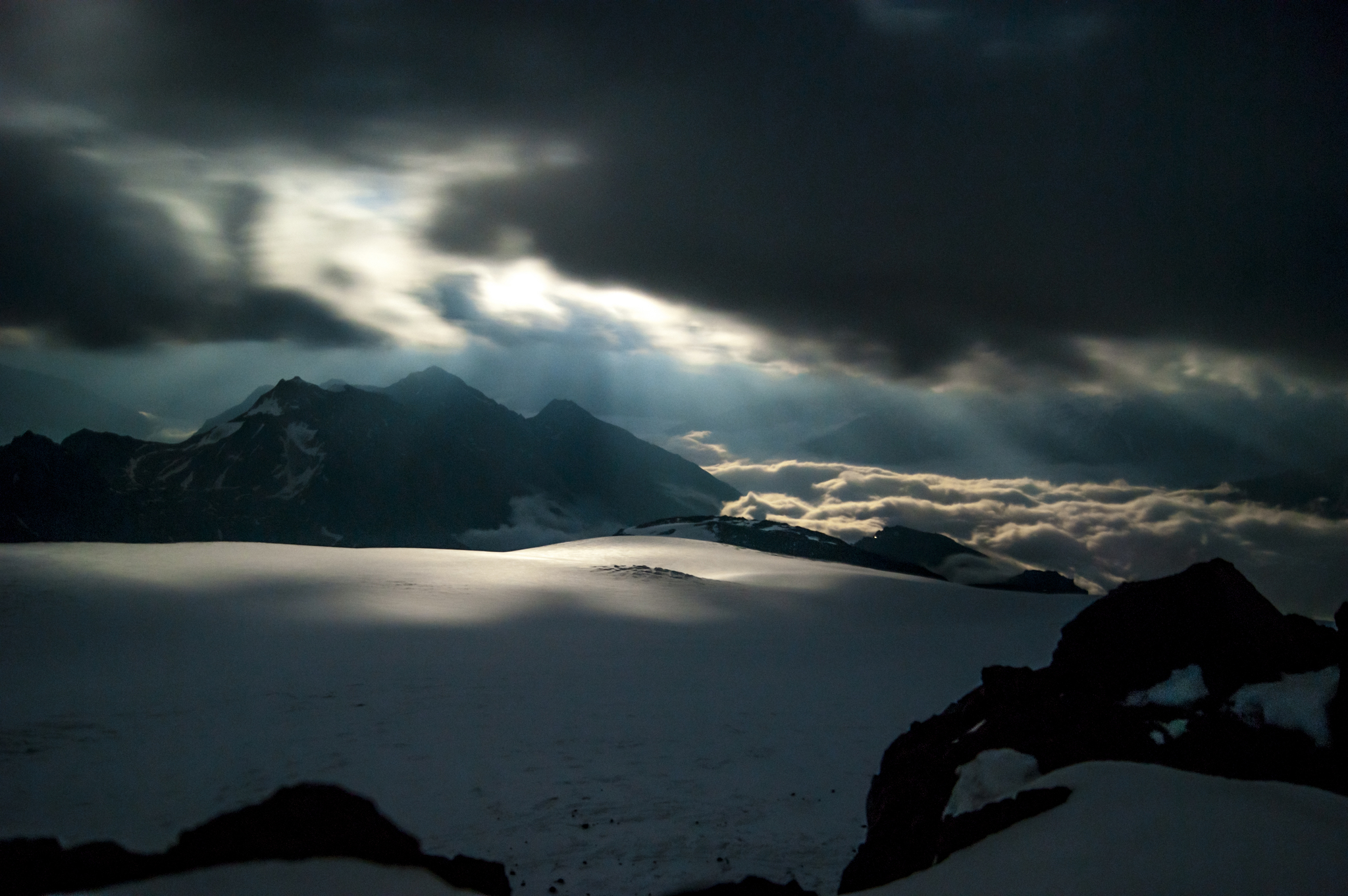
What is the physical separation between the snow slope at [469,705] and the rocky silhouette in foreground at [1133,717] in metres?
2.59

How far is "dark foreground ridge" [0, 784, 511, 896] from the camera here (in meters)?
6.02

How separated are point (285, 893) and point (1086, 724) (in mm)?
8743

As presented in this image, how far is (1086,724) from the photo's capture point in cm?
911

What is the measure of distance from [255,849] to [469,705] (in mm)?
11211

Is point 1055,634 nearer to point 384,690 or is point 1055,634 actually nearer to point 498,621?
point 498,621

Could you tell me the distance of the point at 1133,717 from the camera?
9.70 meters

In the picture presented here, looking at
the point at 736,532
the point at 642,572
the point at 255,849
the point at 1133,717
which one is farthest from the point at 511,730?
the point at 736,532

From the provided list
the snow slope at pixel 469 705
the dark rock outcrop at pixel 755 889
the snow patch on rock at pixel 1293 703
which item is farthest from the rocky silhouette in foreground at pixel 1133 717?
the snow slope at pixel 469 705

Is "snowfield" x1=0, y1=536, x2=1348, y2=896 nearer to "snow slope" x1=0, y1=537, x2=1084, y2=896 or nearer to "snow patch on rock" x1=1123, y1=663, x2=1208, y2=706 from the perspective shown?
"snow slope" x1=0, y1=537, x2=1084, y2=896

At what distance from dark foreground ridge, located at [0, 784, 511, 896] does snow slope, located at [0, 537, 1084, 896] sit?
2.71 m

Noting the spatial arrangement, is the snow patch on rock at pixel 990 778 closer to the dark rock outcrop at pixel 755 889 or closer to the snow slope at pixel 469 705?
the dark rock outcrop at pixel 755 889

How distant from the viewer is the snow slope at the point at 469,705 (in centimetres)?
1205

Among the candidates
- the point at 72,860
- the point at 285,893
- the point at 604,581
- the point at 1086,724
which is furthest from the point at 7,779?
the point at 604,581

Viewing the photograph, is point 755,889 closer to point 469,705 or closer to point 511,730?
point 511,730
